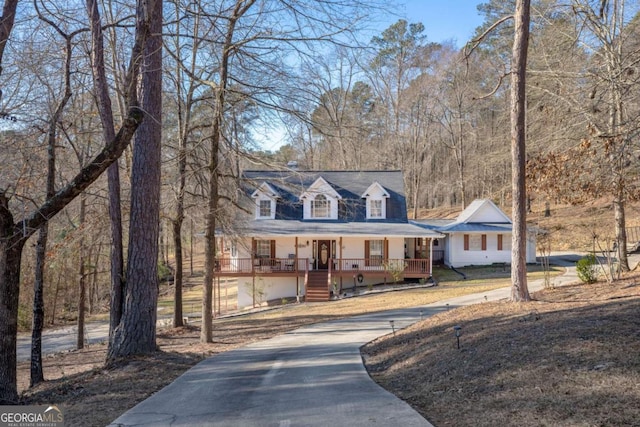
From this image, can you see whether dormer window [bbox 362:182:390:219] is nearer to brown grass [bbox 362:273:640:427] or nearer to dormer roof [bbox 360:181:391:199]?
dormer roof [bbox 360:181:391:199]

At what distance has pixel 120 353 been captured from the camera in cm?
838

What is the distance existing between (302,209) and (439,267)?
33.4 feet

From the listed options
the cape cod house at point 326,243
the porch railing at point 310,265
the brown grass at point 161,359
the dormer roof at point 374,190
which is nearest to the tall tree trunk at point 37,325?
the brown grass at point 161,359

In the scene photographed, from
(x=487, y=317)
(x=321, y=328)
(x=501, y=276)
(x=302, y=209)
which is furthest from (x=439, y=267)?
(x=487, y=317)

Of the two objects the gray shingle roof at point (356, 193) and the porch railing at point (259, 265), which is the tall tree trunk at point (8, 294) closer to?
the porch railing at point (259, 265)

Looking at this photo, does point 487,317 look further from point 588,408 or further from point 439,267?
point 439,267

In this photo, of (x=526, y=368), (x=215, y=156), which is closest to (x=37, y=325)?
(x=215, y=156)

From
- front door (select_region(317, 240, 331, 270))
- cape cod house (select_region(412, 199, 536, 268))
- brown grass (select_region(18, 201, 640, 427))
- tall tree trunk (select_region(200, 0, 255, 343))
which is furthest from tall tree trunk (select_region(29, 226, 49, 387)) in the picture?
cape cod house (select_region(412, 199, 536, 268))

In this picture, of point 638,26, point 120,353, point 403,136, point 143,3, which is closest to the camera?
point 143,3

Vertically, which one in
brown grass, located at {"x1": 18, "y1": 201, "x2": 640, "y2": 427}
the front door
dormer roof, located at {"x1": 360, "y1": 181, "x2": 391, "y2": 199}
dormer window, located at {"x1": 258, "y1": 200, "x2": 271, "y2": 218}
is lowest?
brown grass, located at {"x1": 18, "y1": 201, "x2": 640, "y2": 427}

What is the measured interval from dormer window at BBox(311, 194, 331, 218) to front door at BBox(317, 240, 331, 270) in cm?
157

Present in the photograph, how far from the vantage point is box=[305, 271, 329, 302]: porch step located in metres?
23.6

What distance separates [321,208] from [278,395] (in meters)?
21.2

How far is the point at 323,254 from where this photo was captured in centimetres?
2681
